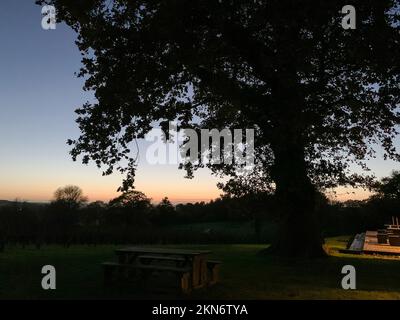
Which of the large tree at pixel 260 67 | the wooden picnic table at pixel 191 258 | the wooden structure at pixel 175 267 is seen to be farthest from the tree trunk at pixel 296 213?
the wooden picnic table at pixel 191 258

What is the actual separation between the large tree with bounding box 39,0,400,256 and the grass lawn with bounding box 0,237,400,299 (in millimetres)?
2756

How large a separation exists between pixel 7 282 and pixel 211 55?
8292mm

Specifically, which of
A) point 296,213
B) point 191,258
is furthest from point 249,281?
point 296,213

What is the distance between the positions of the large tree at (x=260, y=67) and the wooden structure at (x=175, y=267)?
4.05m

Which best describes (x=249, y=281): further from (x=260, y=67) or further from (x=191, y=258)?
(x=260, y=67)

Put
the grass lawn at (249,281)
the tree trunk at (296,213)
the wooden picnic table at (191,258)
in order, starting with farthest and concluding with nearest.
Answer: the tree trunk at (296,213) → the wooden picnic table at (191,258) → the grass lawn at (249,281)

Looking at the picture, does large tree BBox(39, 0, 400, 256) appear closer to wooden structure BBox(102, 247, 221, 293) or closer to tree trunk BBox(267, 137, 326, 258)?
tree trunk BBox(267, 137, 326, 258)

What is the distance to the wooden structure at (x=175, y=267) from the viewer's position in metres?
9.01

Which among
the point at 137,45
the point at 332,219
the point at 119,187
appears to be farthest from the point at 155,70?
the point at 332,219

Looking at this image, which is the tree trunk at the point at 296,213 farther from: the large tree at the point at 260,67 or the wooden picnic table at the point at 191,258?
the wooden picnic table at the point at 191,258

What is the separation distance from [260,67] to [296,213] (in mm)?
5992

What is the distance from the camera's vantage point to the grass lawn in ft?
28.4
